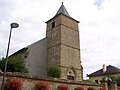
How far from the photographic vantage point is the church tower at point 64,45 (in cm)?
3160

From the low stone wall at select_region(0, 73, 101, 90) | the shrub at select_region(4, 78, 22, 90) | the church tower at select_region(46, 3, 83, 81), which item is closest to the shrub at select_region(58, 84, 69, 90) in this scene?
the low stone wall at select_region(0, 73, 101, 90)

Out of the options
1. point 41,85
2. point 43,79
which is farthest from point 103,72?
point 41,85

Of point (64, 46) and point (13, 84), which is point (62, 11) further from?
point (13, 84)

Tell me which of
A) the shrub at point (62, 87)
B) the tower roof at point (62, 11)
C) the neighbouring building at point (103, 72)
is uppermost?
the tower roof at point (62, 11)

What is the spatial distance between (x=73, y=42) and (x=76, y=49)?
4.80 feet

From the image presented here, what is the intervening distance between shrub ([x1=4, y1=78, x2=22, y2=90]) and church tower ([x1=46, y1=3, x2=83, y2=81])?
19.4 m

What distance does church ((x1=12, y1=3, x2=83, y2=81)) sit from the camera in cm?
3099

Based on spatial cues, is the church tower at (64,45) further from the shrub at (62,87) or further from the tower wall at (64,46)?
the shrub at (62,87)

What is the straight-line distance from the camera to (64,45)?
3278 cm

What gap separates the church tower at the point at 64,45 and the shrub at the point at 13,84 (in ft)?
63.5

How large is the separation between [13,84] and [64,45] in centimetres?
2248

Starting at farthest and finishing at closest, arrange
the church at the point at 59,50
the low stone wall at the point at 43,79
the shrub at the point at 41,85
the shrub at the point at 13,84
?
1. the church at the point at 59,50
2. the shrub at the point at 41,85
3. the low stone wall at the point at 43,79
4. the shrub at the point at 13,84

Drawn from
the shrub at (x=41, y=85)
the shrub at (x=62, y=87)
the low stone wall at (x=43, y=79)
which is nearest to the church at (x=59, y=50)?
the low stone wall at (x=43, y=79)

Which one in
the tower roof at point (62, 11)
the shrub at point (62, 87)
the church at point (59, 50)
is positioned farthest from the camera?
the tower roof at point (62, 11)
